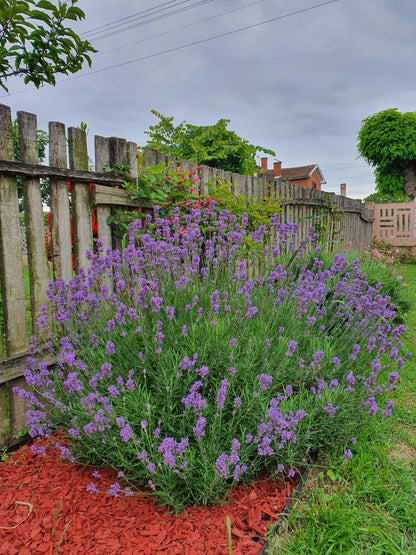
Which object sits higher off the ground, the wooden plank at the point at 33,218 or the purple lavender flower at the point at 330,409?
the wooden plank at the point at 33,218

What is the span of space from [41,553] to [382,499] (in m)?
1.59

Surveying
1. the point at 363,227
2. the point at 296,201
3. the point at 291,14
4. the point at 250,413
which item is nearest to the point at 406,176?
the point at 363,227

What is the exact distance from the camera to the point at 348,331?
110 inches

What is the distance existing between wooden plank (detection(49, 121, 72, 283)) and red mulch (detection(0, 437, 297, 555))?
1.39 m

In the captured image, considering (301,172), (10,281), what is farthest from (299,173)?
(10,281)

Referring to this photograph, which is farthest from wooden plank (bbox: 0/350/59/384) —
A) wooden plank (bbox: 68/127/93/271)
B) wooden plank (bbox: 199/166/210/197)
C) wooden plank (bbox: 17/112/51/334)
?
wooden plank (bbox: 199/166/210/197)

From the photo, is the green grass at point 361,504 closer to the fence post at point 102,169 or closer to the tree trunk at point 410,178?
the fence post at point 102,169

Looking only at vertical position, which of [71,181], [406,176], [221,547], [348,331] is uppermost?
[406,176]

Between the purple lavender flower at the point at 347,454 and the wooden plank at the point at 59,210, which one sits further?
the wooden plank at the point at 59,210

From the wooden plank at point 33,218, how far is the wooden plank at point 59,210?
10cm

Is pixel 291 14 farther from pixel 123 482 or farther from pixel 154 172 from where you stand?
pixel 123 482

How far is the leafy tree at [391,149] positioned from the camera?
17266mm

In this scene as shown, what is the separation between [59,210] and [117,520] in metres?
1.98

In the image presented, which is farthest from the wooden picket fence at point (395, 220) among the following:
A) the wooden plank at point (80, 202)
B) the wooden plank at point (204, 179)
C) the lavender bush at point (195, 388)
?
the wooden plank at point (80, 202)
